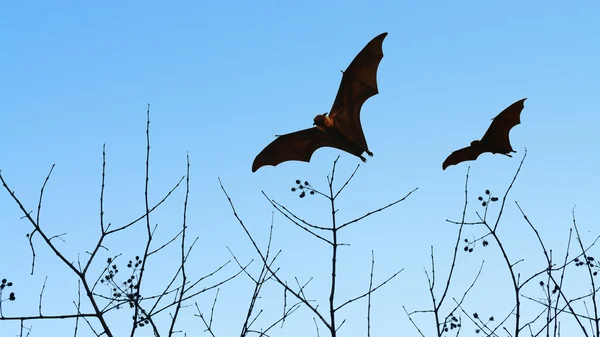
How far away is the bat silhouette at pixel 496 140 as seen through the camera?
8.45m

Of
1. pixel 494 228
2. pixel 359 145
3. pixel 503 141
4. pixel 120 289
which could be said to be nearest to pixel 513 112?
pixel 503 141

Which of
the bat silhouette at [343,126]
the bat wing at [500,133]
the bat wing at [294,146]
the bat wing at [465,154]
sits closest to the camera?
the bat silhouette at [343,126]

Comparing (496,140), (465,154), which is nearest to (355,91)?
(465,154)

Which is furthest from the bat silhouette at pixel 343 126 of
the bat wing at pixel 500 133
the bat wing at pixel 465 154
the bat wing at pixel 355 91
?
the bat wing at pixel 500 133

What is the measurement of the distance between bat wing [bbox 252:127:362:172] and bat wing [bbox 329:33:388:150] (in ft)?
1.01

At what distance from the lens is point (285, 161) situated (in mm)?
9047

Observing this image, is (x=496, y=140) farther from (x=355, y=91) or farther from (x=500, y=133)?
(x=355, y=91)

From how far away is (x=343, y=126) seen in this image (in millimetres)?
8484

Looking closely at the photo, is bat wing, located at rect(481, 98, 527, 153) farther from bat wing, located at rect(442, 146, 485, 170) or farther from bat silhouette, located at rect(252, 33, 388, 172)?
bat silhouette, located at rect(252, 33, 388, 172)

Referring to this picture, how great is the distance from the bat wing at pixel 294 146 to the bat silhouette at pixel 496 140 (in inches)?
62.4

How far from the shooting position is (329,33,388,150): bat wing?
8461 mm

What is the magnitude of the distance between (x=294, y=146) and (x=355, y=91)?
43.6 inches

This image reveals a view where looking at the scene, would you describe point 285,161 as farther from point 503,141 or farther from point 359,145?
point 503,141

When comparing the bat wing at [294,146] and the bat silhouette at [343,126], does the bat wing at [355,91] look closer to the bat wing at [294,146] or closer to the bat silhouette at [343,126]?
the bat silhouette at [343,126]
